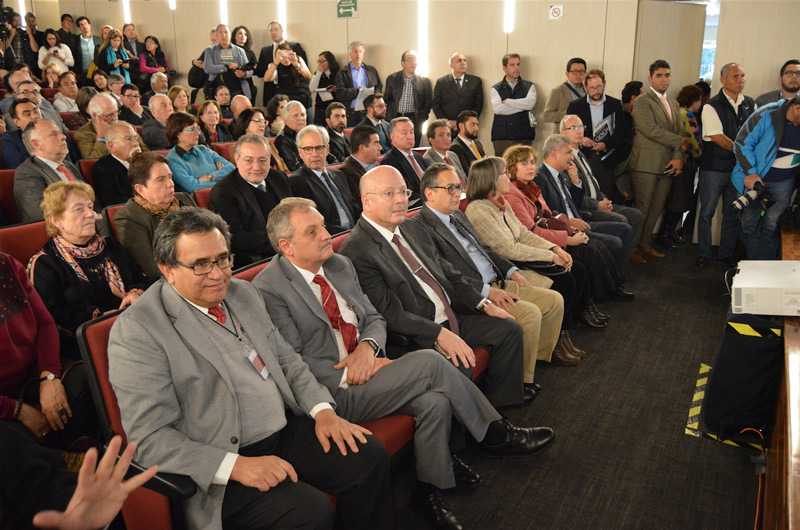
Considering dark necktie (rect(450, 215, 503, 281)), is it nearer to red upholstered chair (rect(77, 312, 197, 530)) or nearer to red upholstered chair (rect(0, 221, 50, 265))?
red upholstered chair (rect(77, 312, 197, 530))

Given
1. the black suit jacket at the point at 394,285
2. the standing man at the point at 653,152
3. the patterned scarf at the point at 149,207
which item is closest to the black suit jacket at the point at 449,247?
the black suit jacket at the point at 394,285

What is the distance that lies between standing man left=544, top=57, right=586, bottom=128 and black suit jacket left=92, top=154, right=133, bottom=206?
4505mm

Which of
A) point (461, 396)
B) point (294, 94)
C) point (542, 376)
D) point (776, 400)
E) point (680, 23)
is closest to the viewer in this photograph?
point (461, 396)

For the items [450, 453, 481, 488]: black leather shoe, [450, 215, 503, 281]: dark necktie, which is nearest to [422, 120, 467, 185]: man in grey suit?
[450, 215, 503, 281]: dark necktie

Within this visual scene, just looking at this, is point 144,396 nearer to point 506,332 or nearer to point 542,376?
point 506,332

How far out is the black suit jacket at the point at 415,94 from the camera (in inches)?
306

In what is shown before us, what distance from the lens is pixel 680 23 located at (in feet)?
22.7

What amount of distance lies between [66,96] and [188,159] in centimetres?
384

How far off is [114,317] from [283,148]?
3.45 metres

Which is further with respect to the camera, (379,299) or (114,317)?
(379,299)

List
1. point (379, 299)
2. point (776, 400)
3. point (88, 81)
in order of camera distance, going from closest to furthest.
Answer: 1. point (776, 400)
2. point (379, 299)
3. point (88, 81)

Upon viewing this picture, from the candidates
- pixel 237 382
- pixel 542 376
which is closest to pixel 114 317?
pixel 237 382

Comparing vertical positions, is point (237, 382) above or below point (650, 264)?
above

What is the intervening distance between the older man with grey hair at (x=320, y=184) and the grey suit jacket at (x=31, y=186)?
148cm
